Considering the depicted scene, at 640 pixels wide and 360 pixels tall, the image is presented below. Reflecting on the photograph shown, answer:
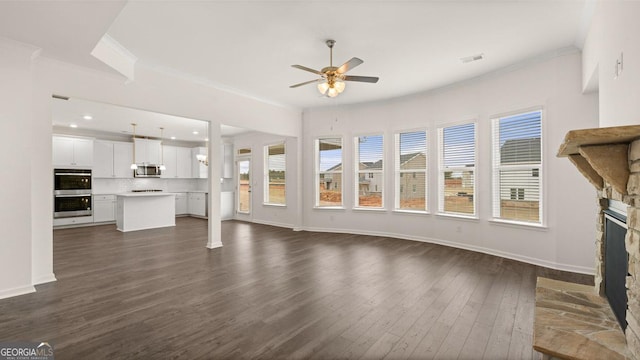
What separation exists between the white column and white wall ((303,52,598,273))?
2.48m

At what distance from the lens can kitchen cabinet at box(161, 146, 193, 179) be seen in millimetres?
9805

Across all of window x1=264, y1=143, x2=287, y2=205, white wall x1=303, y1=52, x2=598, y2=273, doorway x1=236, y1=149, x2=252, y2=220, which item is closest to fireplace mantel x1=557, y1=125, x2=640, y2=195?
white wall x1=303, y1=52, x2=598, y2=273

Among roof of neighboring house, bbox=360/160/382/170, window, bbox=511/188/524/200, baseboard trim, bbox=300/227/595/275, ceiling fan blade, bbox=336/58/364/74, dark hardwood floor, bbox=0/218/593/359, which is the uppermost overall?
ceiling fan blade, bbox=336/58/364/74

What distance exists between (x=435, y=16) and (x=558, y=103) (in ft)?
7.93

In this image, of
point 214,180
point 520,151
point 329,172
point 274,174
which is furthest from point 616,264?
point 274,174

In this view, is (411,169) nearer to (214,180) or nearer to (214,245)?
(214,180)

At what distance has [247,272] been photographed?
3877 millimetres

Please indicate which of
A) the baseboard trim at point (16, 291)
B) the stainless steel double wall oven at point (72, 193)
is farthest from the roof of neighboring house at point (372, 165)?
the stainless steel double wall oven at point (72, 193)

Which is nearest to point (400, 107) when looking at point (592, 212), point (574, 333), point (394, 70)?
point (394, 70)

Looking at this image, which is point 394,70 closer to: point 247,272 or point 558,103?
point 558,103

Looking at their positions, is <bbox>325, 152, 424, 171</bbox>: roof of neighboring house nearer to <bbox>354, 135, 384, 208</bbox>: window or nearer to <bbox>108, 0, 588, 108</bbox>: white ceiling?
<bbox>354, 135, 384, 208</bbox>: window

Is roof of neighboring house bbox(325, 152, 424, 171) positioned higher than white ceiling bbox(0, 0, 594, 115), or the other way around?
white ceiling bbox(0, 0, 594, 115)

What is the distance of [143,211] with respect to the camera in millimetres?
7363

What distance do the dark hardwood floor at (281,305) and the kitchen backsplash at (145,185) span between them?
440cm
